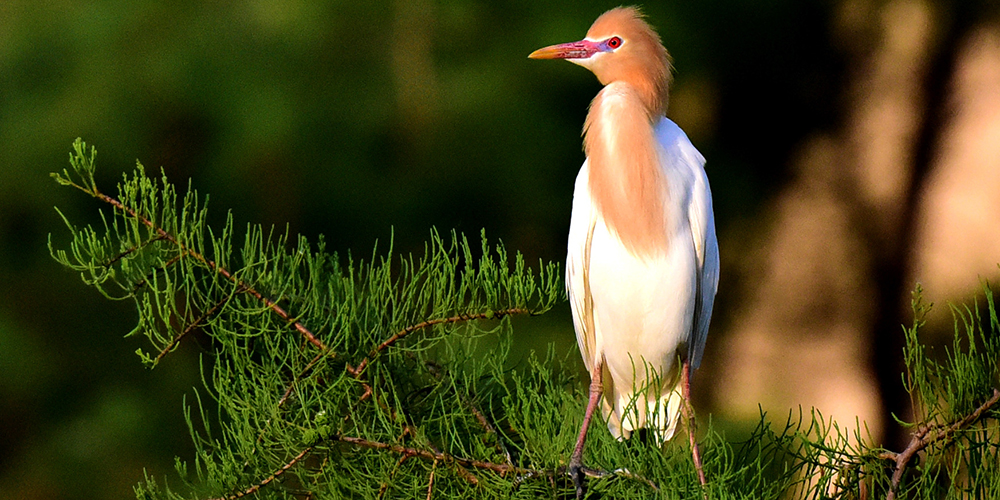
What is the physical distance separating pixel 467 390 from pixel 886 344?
132 cm

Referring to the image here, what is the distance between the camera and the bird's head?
950 mm

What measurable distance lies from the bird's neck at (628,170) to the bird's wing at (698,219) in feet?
0.12

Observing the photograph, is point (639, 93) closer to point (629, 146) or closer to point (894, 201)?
point (629, 146)

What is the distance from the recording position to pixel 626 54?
0.96 meters

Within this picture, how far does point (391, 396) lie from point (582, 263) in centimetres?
33

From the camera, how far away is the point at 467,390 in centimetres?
71

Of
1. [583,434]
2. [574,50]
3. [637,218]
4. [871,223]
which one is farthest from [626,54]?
[871,223]

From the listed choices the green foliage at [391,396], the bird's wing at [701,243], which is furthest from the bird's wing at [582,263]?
the green foliage at [391,396]

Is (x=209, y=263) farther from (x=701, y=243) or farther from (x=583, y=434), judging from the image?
(x=701, y=243)

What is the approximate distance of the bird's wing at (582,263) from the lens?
3.18 ft

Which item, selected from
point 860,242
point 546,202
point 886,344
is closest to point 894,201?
point 860,242

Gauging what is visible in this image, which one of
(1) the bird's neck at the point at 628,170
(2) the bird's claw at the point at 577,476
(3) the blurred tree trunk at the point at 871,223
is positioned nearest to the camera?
(2) the bird's claw at the point at 577,476

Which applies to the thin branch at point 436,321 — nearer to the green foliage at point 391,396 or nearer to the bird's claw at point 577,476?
the green foliage at point 391,396

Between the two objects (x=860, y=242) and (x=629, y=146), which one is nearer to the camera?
(x=629, y=146)
